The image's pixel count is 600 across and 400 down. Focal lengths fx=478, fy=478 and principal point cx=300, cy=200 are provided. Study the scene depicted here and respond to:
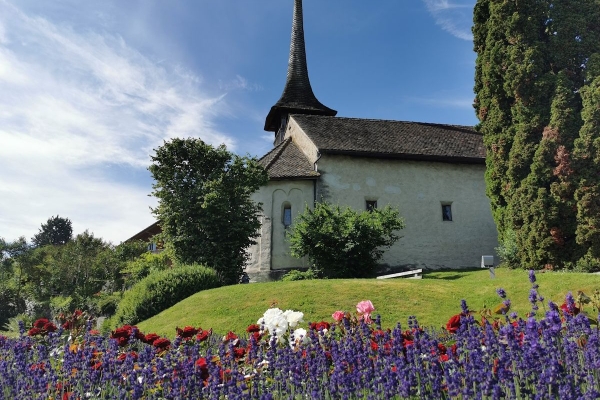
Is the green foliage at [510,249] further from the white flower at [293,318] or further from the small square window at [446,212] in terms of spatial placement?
the white flower at [293,318]

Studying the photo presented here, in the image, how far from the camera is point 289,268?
842 inches

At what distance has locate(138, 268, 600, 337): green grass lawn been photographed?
10742 millimetres

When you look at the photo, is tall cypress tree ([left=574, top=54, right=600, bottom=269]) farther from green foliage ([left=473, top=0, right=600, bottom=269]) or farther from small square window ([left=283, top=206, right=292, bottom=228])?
small square window ([left=283, top=206, right=292, bottom=228])

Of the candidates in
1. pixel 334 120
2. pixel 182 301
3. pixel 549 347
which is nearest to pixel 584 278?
pixel 549 347

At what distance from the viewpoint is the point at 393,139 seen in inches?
982

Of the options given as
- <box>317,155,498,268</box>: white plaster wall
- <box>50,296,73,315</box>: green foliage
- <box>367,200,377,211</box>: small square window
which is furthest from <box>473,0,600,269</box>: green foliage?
<box>50,296,73,315</box>: green foliage

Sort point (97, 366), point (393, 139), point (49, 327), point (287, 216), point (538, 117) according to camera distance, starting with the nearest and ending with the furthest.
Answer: point (97, 366) → point (49, 327) → point (538, 117) → point (287, 216) → point (393, 139)

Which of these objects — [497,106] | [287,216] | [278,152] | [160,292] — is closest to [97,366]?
[160,292]

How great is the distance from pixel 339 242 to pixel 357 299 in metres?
6.89

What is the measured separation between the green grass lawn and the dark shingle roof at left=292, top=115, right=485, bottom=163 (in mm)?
10114

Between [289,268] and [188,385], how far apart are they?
17699 millimetres

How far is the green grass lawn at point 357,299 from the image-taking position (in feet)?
35.2

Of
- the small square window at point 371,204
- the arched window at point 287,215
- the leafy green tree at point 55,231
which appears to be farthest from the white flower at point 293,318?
the leafy green tree at point 55,231

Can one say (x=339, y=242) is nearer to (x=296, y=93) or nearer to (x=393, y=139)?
(x=393, y=139)
